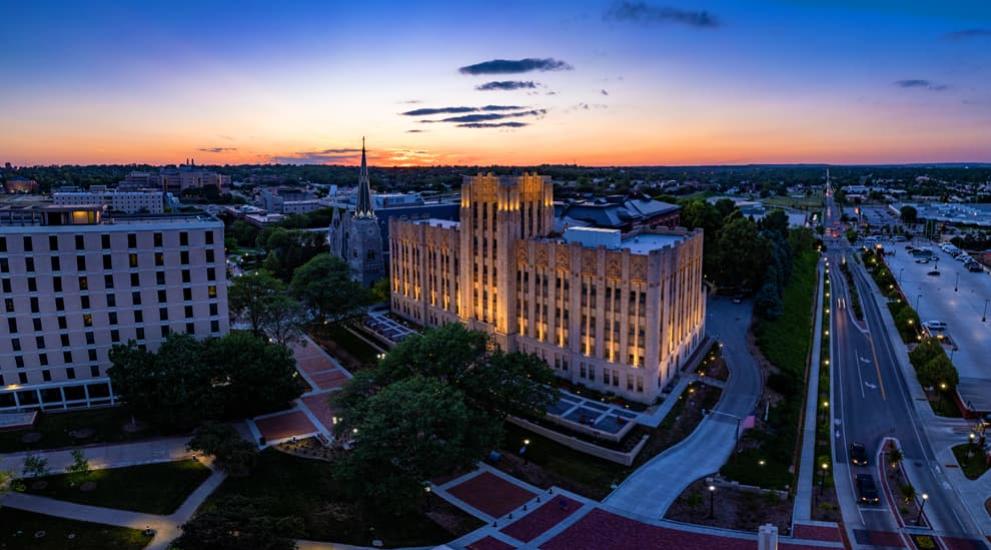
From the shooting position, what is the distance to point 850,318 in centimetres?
11700

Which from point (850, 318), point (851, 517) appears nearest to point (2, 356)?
point (851, 517)

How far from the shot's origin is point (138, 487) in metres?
55.6

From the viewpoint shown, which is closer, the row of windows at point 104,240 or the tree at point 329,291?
the row of windows at point 104,240

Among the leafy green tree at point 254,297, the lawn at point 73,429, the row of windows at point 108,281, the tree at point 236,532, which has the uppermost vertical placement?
the row of windows at point 108,281

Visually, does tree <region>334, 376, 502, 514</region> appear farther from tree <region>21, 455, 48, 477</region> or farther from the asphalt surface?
the asphalt surface

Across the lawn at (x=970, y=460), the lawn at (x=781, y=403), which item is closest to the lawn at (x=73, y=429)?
the lawn at (x=781, y=403)

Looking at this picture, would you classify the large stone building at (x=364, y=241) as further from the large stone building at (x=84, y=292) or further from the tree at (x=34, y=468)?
the tree at (x=34, y=468)

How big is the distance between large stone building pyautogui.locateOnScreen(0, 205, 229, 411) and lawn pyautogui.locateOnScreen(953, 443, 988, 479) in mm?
87230

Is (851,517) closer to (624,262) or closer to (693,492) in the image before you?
(693,492)

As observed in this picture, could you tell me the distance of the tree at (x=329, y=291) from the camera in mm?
101438

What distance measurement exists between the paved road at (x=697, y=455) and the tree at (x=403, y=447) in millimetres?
14842

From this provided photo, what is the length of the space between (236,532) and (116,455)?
26.9m

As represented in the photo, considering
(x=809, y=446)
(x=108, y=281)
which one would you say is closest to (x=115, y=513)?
(x=108, y=281)

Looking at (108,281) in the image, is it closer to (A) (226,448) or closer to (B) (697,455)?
(A) (226,448)
